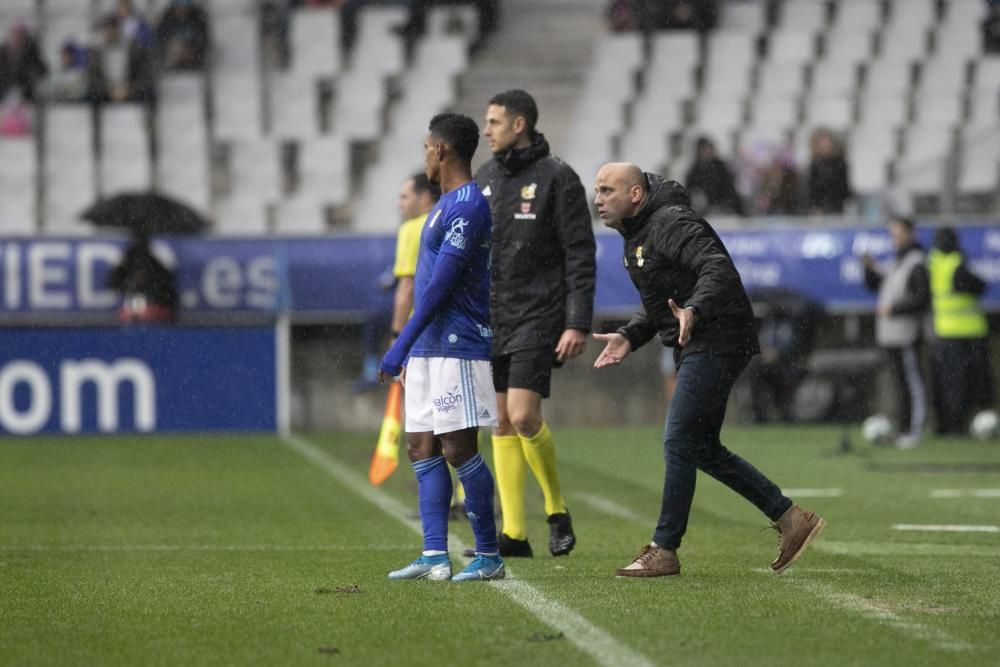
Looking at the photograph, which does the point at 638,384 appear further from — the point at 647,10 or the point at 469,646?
the point at 469,646

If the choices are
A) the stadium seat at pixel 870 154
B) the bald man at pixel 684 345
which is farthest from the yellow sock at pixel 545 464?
the stadium seat at pixel 870 154

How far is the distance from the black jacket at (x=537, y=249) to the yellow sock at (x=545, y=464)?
0.45 meters

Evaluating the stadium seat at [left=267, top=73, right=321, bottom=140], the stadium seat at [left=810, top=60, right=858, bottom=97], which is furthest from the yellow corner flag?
the stadium seat at [left=810, top=60, right=858, bottom=97]

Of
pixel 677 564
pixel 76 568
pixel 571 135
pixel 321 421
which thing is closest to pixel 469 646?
pixel 677 564

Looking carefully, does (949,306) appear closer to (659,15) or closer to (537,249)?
(659,15)

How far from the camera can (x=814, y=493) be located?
484 inches

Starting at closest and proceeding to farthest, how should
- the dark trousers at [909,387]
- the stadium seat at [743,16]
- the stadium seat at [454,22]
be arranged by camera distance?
1. the dark trousers at [909,387]
2. the stadium seat at [454,22]
3. the stadium seat at [743,16]

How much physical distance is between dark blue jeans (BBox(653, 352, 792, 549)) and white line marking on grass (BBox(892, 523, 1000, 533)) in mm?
2642

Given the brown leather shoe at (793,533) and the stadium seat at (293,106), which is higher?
the stadium seat at (293,106)

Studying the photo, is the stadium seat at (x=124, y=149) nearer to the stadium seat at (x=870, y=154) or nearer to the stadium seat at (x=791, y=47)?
the stadium seat at (x=791, y=47)

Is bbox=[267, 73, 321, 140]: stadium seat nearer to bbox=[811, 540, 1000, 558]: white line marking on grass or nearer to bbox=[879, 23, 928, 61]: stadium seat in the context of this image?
bbox=[879, 23, 928, 61]: stadium seat

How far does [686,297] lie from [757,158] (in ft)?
47.1

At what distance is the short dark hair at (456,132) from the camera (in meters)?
7.49

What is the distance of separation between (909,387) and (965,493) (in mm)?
5216
